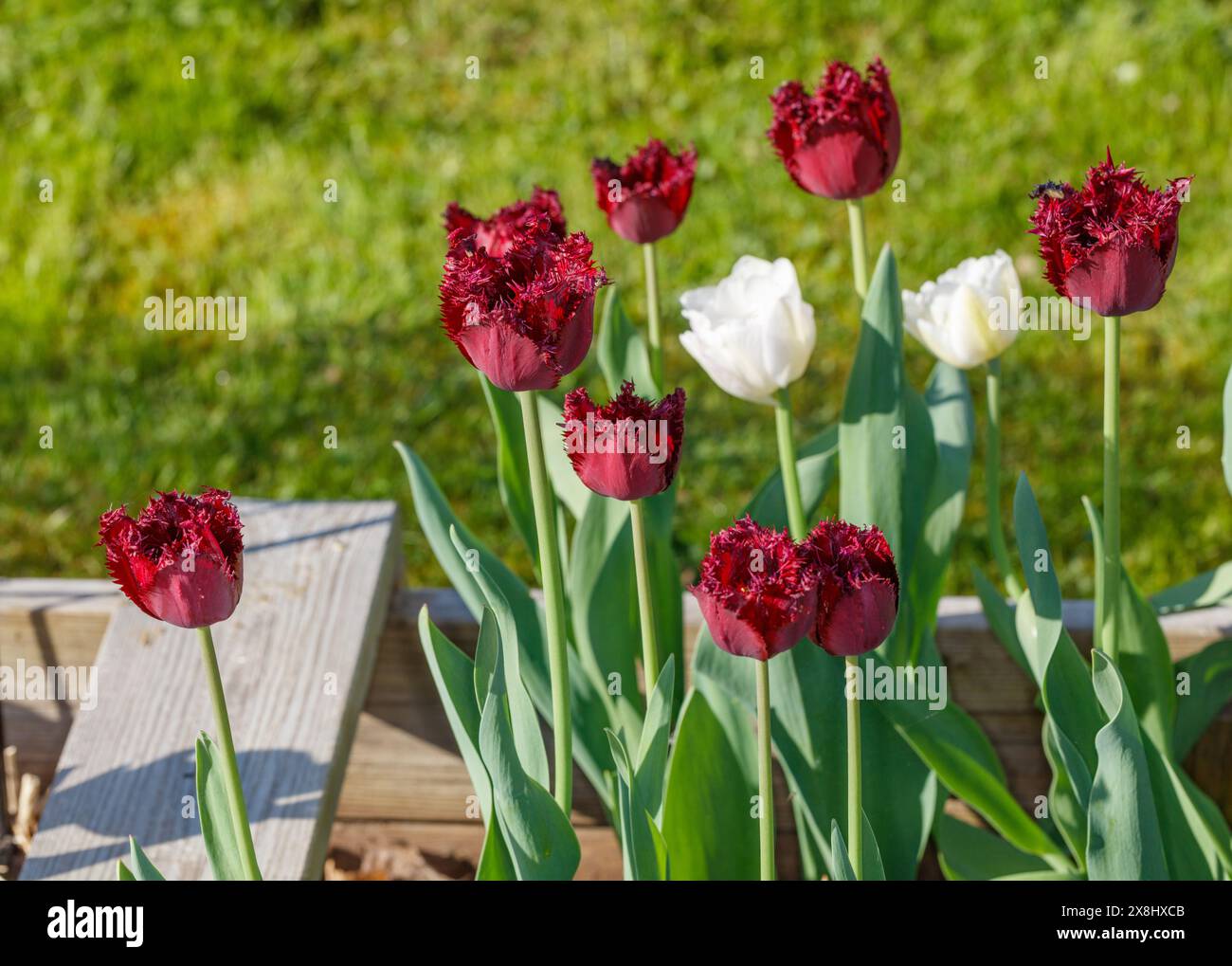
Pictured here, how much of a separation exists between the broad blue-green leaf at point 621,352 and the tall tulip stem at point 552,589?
1.27ft

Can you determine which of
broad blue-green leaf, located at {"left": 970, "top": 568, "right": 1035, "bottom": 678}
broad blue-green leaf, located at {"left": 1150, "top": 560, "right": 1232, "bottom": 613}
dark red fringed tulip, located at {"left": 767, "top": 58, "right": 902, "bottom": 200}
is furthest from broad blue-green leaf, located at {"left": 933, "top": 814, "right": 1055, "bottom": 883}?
dark red fringed tulip, located at {"left": 767, "top": 58, "right": 902, "bottom": 200}

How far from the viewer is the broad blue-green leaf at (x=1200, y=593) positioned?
142cm

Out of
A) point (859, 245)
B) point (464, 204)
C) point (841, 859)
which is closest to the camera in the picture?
point (841, 859)

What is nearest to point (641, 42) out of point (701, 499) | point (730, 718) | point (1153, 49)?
point (1153, 49)

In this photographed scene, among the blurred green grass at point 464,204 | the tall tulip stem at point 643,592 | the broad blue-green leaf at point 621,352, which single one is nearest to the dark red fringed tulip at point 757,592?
the tall tulip stem at point 643,592

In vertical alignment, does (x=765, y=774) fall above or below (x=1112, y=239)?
below

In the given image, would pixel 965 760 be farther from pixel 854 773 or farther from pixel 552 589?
pixel 552 589

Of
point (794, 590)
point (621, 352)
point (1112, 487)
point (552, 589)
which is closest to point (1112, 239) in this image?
point (1112, 487)

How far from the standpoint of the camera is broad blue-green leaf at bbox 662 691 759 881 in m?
1.21

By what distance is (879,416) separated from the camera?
134cm

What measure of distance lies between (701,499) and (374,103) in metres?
1.57

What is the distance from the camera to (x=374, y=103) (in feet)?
11.8

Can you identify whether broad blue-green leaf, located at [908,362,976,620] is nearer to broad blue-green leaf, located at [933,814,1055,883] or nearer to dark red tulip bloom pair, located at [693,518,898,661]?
broad blue-green leaf, located at [933,814,1055,883]

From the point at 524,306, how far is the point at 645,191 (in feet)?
1.39
